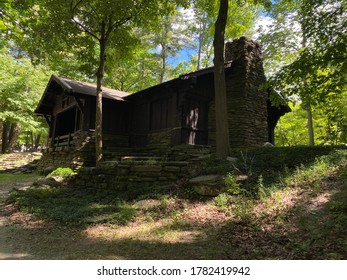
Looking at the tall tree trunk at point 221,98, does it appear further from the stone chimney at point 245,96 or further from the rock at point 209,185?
the stone chimney at point 245,96

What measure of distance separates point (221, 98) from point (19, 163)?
1764 centimetres

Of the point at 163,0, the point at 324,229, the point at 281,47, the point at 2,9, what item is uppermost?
the point at 281,47

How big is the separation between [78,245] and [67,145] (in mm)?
11290

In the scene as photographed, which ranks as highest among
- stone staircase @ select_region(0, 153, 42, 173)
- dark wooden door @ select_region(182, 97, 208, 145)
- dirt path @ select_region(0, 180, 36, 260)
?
dark wooden door @ select_region(182, 97, 208, 145)

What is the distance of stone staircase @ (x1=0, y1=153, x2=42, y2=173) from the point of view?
57.3 feet

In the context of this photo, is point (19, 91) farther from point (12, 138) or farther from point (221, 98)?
point (221, 98)

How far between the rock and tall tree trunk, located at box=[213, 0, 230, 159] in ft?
5.65

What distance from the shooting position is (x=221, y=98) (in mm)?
8594

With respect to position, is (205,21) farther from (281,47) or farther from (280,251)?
(280,251)

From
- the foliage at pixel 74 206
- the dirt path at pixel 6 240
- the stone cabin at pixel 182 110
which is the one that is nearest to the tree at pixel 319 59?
the stone cabin at pixel 182 110

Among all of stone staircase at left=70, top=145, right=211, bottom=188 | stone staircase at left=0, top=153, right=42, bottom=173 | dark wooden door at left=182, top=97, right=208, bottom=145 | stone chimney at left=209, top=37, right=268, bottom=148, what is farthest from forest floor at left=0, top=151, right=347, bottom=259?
stone staircase at left=0, top=153, right=42, bottom=173

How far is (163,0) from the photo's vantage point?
35.6 ft

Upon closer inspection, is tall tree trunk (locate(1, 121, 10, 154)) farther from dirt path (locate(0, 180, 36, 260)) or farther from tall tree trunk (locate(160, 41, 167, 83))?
dirt path (locate(0, 180, 36, 260))

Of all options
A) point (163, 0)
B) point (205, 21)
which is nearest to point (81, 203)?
point (163, 0)
